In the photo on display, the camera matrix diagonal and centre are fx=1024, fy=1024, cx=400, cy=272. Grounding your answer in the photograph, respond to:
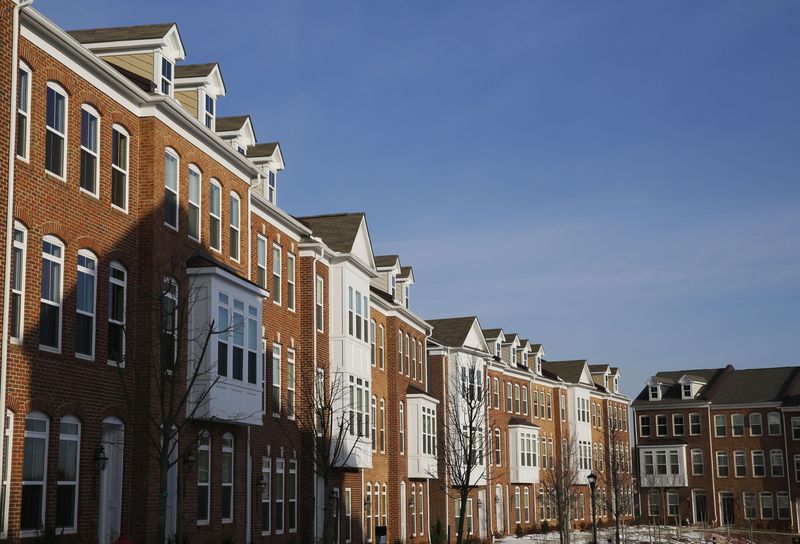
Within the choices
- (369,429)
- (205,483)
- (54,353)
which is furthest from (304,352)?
(54,353)

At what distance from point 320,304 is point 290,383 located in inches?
152

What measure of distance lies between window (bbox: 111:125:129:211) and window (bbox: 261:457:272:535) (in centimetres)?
1203

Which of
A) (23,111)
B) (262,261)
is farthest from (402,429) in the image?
(23,111)

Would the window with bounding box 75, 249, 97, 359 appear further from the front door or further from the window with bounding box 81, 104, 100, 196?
the front door

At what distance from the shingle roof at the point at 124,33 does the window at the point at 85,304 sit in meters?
7.20

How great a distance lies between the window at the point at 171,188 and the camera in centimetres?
2670

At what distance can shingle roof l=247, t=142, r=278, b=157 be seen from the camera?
37.9 metres

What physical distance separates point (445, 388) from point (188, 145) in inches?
1333

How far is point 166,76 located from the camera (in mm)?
27812

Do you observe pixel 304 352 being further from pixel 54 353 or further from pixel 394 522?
pixel 54 353

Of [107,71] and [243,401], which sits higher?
[107,71]

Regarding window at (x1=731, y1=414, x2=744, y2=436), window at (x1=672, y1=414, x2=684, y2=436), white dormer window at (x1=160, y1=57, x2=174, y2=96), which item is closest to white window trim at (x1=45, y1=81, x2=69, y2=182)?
white dormer window at (x1=160, y1=57, x2=174, y2=96)

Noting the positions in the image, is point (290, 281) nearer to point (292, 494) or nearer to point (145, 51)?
point (292, 494)

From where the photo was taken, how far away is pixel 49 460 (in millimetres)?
21156
